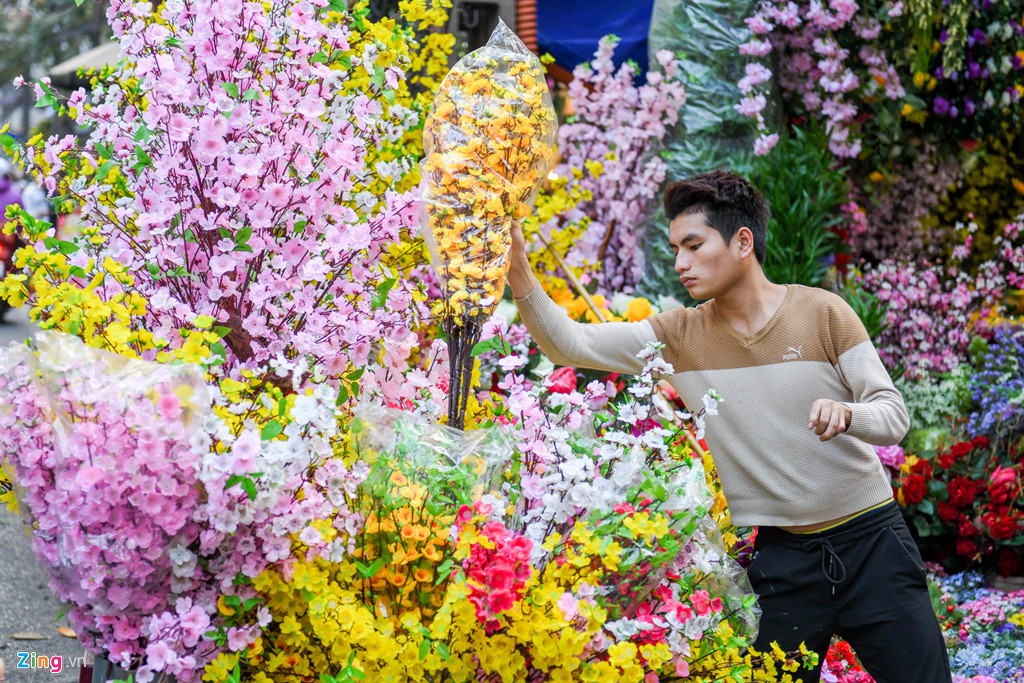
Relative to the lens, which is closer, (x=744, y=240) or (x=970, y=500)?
(x=744, y=240)

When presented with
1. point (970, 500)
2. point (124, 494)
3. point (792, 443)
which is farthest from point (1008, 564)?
point (124, 494)

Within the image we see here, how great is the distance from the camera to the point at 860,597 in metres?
2.30

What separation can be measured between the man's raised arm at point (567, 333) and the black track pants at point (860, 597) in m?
0.66

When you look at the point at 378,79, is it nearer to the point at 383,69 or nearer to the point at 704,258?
the point at 383,69

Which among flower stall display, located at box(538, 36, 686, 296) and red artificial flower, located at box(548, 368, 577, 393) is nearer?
red artificial flower, located at box(548, 368, 577, 393)

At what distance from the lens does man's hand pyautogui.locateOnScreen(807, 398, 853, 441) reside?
6.60 feet

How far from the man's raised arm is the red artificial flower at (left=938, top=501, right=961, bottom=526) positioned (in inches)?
89.3

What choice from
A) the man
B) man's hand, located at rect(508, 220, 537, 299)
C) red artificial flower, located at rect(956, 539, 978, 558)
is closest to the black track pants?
the man

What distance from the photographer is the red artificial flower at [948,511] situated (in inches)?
159

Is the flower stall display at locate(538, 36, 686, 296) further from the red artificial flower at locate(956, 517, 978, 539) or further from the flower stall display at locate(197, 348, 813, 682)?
the flower stall display at locate(197, 348, 813, 682)

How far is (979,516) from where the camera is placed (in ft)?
13.3

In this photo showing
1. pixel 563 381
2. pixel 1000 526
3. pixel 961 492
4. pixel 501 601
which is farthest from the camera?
pixel 961 492

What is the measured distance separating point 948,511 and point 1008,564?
347mm

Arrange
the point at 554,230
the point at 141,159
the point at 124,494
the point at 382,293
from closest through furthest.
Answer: the point at 124,494
the point at 141,159
the point at 382,293
the point at 554,230
